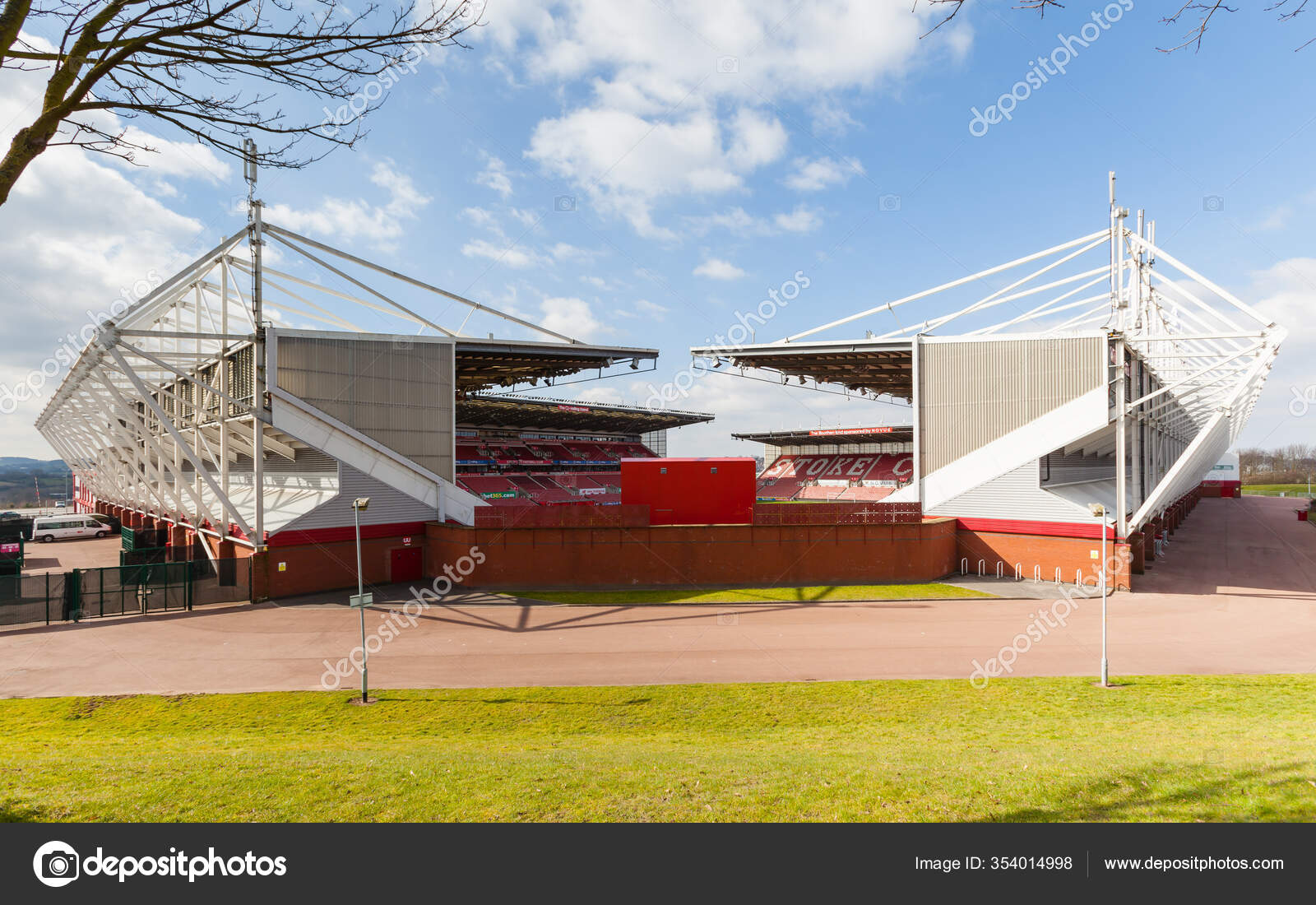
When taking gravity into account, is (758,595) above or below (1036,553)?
below

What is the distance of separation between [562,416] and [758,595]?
4874 cm

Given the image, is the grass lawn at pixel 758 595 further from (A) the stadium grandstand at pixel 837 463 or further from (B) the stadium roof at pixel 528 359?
(A) the stadium grandstand at pixel 837 463

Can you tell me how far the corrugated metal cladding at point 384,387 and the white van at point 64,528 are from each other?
35.9 meters

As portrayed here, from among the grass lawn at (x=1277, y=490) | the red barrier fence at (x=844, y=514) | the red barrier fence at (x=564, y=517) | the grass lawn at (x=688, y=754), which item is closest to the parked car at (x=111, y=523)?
the red barrier fence at (x=564, y=517)

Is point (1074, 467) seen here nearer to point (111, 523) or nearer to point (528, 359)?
point (528, 359)

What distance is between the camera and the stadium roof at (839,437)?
248 feet

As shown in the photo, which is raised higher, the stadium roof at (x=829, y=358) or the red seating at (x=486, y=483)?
the stadium roof at (x=829, y=358)

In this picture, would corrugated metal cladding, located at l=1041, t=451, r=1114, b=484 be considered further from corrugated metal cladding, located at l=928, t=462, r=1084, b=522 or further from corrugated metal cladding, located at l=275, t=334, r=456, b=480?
corrugated metal cladding, located at l=275, t=334, r=456, b=480

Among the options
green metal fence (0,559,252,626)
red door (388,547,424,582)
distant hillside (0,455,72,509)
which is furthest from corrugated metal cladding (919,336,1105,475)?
distant hillside (0,455,72,509)

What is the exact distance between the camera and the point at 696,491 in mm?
28453

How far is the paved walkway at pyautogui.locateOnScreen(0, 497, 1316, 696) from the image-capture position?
15.9 meters

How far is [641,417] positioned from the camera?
76500mm
